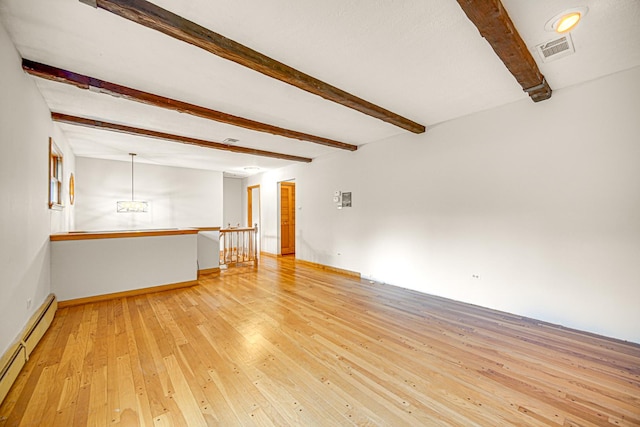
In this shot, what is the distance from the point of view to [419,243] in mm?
4457

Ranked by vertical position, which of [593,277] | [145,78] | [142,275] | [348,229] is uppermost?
[145,78]

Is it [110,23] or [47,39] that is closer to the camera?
[110,23]

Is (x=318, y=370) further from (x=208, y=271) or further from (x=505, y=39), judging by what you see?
(x=208, y=271)

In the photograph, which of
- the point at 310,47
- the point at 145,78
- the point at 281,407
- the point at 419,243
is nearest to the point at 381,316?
the point at 419,243

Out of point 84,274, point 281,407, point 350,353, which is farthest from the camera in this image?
point 84,274

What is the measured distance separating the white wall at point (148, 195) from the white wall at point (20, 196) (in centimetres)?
368

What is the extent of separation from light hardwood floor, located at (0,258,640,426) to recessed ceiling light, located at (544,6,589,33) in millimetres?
2806

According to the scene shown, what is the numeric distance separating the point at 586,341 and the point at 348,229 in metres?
3.84

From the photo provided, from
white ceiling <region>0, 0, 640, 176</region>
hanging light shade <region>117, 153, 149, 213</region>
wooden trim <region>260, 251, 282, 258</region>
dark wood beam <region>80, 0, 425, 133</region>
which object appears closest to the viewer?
dark wood beam <region>80, 0, 425, 133</region>

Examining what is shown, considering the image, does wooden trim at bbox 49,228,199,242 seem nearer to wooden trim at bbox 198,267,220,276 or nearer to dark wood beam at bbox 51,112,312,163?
wooden trim at bbox 198,267,220,276

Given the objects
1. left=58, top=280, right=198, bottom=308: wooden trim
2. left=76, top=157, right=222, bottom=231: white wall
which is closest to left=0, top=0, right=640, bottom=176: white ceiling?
left=58, top=280, right=198, bottom=308: wooden trim

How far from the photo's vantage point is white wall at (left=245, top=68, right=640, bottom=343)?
276 cm

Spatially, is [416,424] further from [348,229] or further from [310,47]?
[348,229]

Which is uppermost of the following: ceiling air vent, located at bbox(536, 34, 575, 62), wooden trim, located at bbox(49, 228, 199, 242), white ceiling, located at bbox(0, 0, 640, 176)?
ceiling air vent, located at bbox(536, 34, 575, 62)
